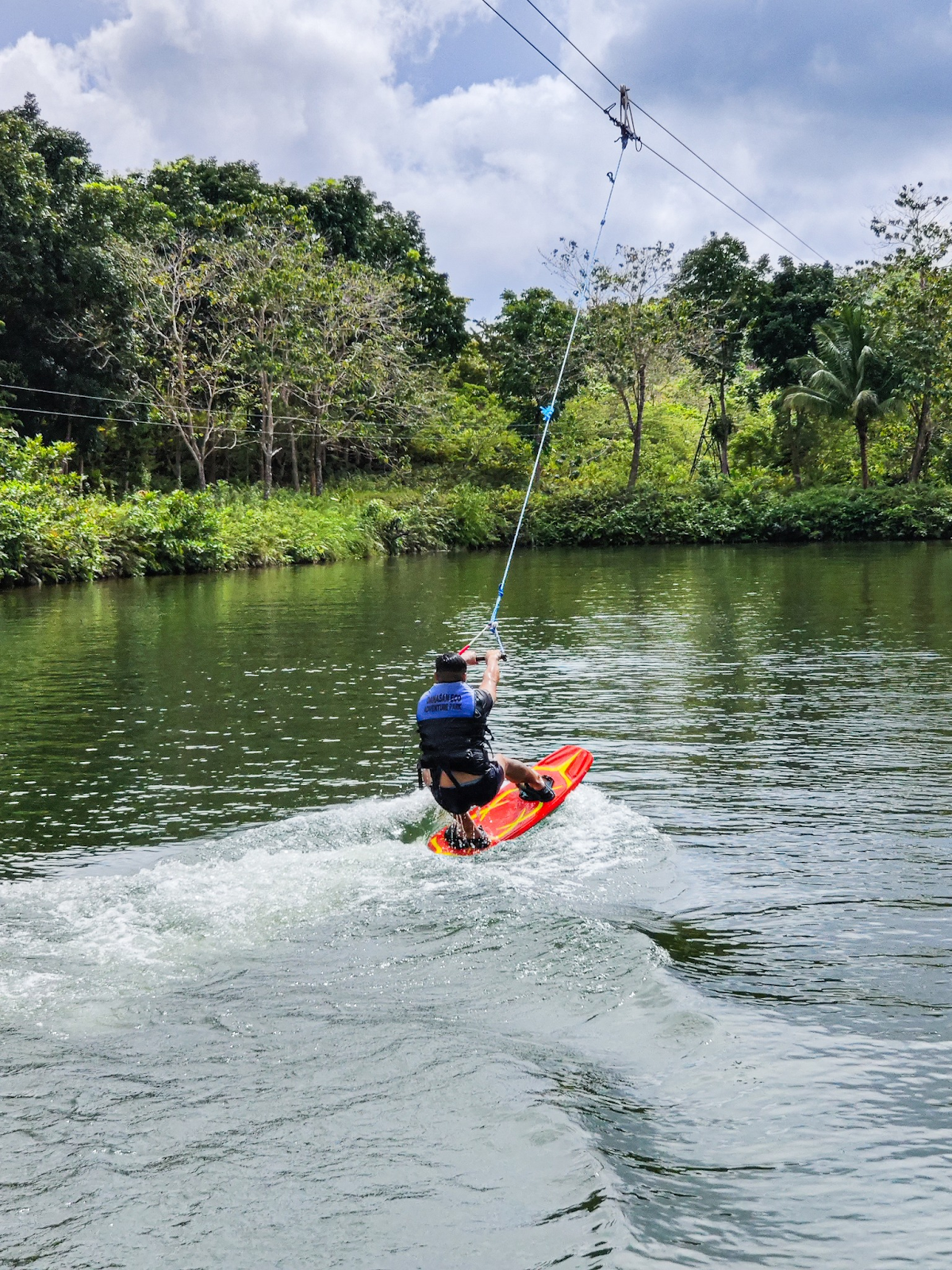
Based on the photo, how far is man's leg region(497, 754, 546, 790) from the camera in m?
8.55

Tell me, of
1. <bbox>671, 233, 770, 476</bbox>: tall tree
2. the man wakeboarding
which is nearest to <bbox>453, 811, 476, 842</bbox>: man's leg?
the man wakeboarding

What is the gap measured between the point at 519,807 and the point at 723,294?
1922 inches

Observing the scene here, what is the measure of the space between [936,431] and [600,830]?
Result: 158 ft

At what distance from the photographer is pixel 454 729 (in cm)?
810

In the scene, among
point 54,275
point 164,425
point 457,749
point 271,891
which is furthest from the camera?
point 164,425

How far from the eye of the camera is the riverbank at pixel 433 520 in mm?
33438

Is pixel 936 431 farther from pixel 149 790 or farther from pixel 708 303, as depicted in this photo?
pixel 149 790

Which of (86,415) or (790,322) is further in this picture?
(790,322)

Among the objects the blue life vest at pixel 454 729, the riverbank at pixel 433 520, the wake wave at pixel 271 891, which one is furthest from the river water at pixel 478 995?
the riverbank at pixel 433 520

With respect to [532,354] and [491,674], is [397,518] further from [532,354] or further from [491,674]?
[491,674]

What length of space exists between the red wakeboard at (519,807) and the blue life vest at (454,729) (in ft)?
1.68

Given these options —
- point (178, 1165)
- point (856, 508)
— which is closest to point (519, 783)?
point (178, 1165)

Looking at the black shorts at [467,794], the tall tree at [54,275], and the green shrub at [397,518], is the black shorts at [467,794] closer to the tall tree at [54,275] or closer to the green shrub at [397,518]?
the green shrub at [397,518]

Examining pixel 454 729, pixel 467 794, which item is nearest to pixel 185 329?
pixel 454 729
